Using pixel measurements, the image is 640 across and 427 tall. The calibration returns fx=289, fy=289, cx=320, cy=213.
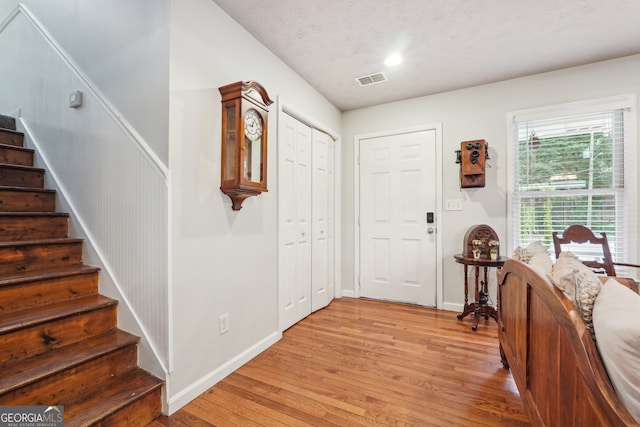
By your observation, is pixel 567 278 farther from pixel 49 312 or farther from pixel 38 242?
pixel 38 242

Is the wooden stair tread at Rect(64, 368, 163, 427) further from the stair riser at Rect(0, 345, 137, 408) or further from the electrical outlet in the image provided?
the electrical outlet

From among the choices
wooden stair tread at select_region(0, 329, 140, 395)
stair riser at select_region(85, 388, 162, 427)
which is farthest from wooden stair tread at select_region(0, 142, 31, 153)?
stair riser at select_region(85, 388, 162, 427)

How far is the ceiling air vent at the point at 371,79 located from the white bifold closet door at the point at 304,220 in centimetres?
71

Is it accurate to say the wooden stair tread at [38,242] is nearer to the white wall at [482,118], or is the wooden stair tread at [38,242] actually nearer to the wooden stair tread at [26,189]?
the wooden stair tread at [26,189]

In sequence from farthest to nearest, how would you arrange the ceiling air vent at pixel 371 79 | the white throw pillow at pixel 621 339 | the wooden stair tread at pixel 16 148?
the ceiling air vent at pixel 371 79 < the wooden stair tread at pixel 16 148 < the white throw pillow at pixel 621 339

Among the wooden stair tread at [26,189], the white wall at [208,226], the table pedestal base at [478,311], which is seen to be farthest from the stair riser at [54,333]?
the table pedestal base at [478,311]

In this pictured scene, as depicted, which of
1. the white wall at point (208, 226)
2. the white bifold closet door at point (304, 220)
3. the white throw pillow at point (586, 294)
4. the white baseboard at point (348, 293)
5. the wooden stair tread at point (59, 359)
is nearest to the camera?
the white throw pillow at point (586, 294)

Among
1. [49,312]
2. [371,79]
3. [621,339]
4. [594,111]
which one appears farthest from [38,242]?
[594,111]

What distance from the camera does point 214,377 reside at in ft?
6.19

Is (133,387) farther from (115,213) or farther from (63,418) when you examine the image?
(115,213)

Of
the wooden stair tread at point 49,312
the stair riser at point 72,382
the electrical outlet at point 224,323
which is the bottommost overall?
the stair riser at point 72,382

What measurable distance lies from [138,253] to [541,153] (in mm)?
3633

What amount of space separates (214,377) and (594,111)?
3.92 meters

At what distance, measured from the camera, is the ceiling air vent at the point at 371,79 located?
2.94m
